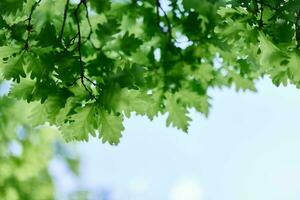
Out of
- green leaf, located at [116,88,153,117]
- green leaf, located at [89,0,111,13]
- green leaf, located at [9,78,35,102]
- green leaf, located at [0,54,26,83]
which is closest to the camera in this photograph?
green leaf, located at [116,88,153,117]

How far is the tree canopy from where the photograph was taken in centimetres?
233

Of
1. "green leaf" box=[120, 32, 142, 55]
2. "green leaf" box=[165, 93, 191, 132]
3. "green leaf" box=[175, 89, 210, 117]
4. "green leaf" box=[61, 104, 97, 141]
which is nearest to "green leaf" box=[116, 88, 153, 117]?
"green leaf" box=[61, 104, 97, 141]

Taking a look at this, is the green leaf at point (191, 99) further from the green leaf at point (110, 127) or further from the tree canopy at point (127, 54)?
the green leaf at point (110, 127)

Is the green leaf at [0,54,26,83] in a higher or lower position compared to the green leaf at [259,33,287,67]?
higher

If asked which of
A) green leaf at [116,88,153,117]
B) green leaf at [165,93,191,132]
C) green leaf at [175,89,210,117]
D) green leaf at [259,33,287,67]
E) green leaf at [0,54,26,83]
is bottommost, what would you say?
green leaf at [116,88,153,117]

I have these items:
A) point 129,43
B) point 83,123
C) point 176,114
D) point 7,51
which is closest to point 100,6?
point 129,43

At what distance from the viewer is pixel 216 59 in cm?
327

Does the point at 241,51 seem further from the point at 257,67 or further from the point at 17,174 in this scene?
the point at 17,174

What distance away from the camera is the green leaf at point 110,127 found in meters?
2.32

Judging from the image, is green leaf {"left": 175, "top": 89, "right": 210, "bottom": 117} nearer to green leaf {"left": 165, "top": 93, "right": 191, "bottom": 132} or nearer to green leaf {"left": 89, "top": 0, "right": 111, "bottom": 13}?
green leaf {"left": 165, "top": 93, "right": 191, "bottom": 132}

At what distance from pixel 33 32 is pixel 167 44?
887 mm

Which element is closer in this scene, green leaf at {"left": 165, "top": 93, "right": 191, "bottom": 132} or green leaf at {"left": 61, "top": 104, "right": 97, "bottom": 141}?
green leaf at {"left": 61, "top": 104, "right": 97, "bottom": 141}

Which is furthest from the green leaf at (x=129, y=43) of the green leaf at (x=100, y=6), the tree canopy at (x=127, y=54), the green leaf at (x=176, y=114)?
the green leaf at (x=176, y=114)

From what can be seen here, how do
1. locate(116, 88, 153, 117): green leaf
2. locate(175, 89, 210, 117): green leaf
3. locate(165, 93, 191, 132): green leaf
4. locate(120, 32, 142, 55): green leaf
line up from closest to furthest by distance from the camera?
locate(116, 88, 153, 117): green leaf < locate(120, 32, 142, 55): green leaf < locate(165, 93, 191, 132): green leaf < locate(175, 89, 210, 117): green leaf
